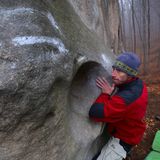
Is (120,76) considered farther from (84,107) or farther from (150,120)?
(150,120)

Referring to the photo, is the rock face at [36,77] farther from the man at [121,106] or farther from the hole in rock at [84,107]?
the man at [121,106]

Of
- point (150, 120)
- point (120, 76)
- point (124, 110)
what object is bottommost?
point (150, 120)

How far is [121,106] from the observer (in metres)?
2.08

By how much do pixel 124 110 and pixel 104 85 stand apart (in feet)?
1.05

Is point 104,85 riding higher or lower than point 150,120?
higher

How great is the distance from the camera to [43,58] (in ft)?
5.08

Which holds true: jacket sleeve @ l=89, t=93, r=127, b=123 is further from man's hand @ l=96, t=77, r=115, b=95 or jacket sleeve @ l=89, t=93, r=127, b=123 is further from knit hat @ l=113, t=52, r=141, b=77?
knit hat @ l=113, t=52, r=141, b=77

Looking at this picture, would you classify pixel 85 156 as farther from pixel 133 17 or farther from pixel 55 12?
pixel 133 17

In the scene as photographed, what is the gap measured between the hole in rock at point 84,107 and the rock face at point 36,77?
109mm

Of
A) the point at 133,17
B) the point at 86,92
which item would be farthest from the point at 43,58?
the point at 133,17

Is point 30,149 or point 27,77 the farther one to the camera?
point 30,149

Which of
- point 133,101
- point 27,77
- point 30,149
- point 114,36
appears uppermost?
point 27,77

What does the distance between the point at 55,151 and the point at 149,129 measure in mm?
2730

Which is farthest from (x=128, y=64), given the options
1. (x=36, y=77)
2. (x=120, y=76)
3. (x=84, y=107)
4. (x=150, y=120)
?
(x=150, y=120)
